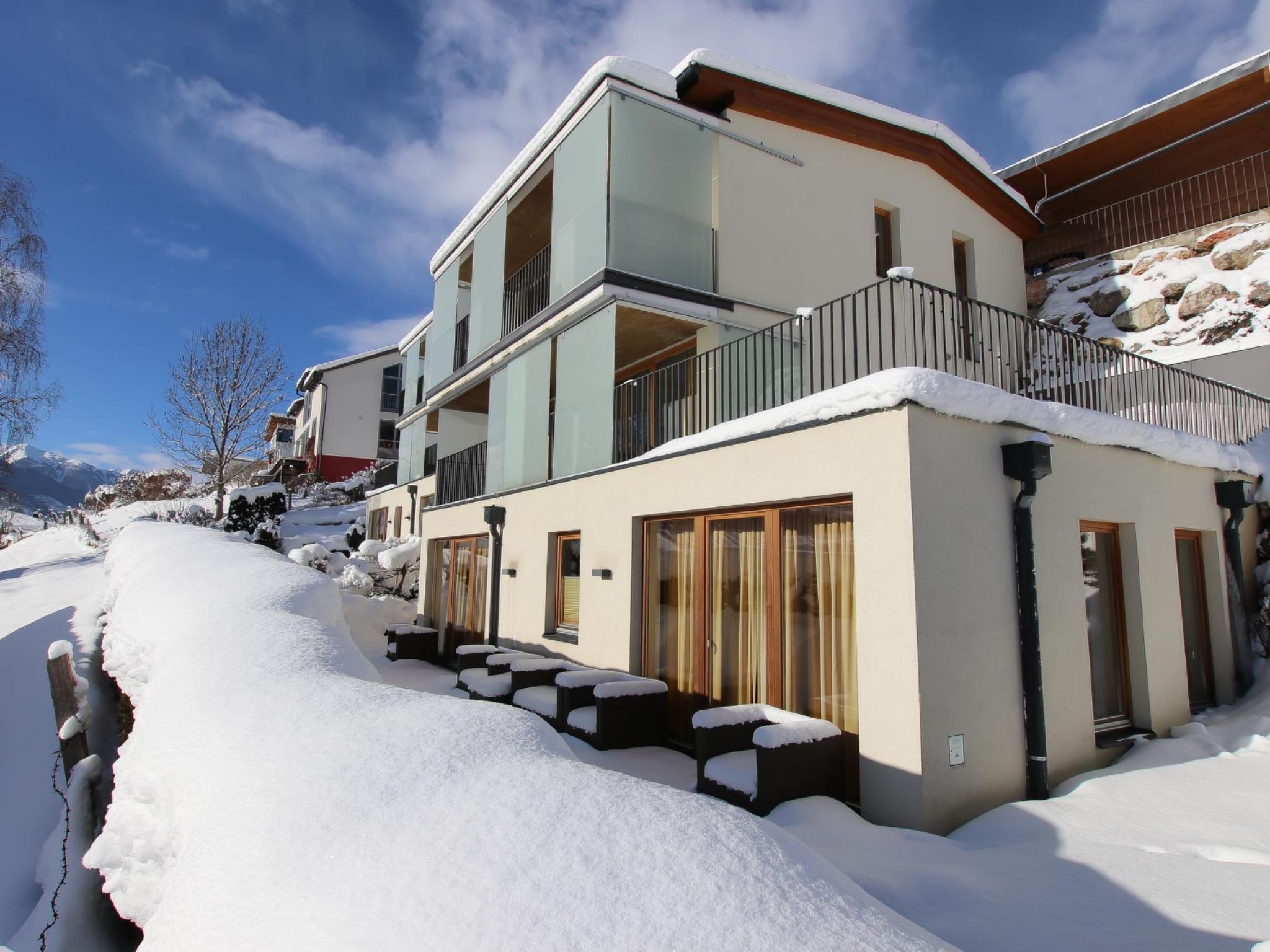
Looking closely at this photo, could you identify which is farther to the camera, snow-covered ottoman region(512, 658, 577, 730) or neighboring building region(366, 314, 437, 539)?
neighboring building region(366, 314, 437, 539)

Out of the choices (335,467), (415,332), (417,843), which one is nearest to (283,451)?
(335,467)

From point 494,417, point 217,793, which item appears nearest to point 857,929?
point 217,793

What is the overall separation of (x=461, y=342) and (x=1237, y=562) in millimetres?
12136

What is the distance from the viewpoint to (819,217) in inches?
396

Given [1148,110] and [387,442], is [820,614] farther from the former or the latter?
[387,442]

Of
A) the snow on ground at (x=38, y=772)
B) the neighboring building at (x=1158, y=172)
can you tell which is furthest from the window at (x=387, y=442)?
the neighboring building at (x=1158, y=172)

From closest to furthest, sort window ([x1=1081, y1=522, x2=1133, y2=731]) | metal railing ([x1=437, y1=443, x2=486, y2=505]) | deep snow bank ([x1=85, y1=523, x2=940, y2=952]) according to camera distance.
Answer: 1. deep snow bank ([x1=85, y1=523, x2=940, y2=952])
2. window ([x1=1081, y1=522, x2=1133, y2=731])
3. metal railing ([x1=437, y1=443, x2=486, y2=505])

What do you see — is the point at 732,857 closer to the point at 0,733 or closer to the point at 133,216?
the point at 0,733

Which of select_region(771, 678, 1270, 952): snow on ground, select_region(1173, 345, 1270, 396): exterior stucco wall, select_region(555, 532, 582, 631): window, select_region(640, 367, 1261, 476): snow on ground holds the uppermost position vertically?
select_region(1173, 345, 1270, 396): exterior stucco wall

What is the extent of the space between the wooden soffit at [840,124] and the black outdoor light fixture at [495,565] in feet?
20.7

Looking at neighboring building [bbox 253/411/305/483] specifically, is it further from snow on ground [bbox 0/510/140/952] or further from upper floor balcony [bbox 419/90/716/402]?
upper floor balcony [bbox 419/90/716/402]

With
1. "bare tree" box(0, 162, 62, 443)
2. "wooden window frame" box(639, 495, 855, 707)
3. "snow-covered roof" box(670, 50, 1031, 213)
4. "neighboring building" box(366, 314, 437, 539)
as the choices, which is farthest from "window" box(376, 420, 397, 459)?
"wooden window frame" box(639, 495, 855, 707)

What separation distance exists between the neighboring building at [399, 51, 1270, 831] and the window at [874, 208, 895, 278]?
5 cm

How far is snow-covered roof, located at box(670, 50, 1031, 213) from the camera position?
906cm
